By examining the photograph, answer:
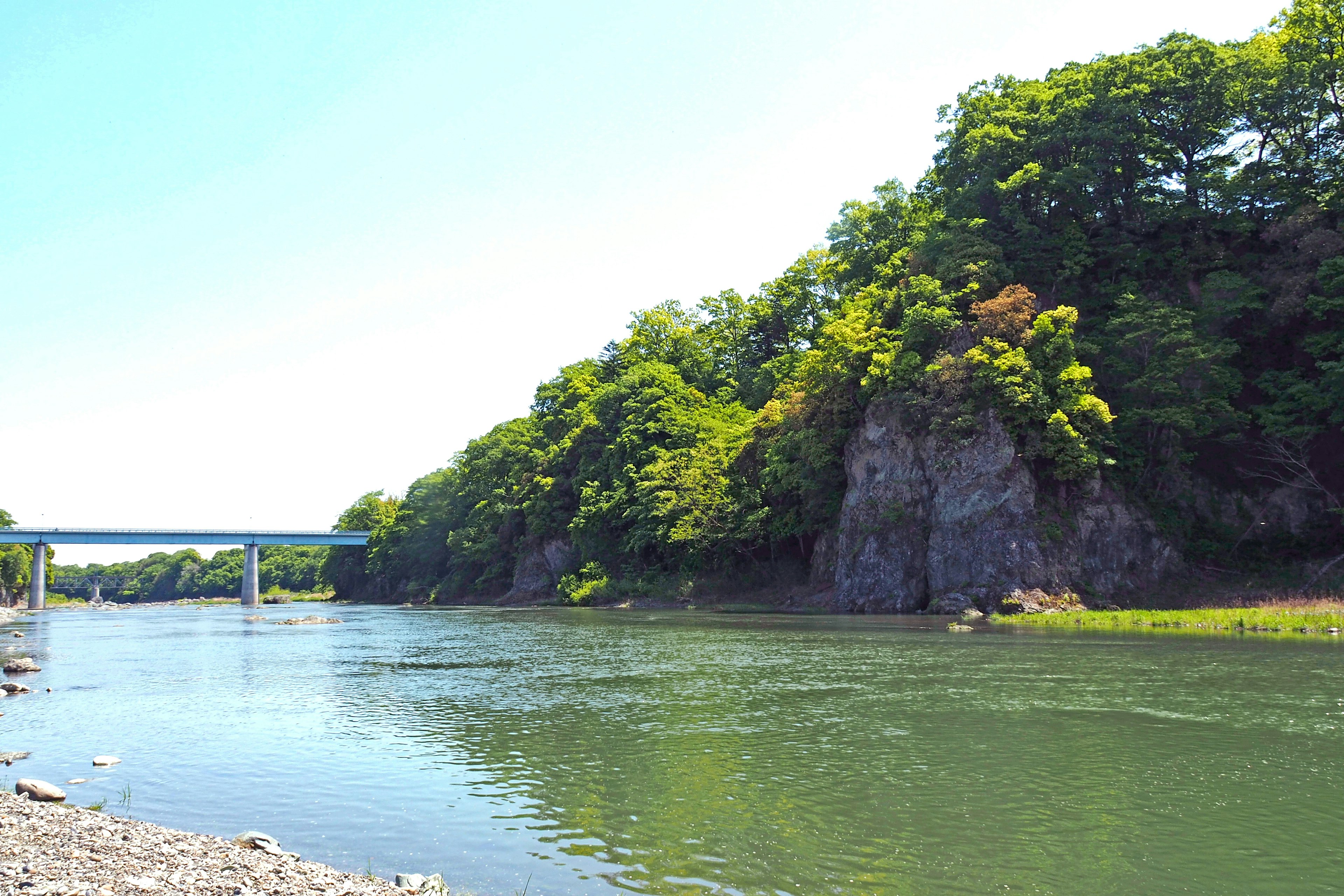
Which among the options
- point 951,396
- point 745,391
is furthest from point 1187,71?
point 745,391

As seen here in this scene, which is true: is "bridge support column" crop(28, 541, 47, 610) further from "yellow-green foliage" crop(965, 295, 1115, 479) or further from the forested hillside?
"yellow-green foliage" crop(965, 295, 1115, 479)

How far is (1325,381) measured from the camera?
50562 millimetres

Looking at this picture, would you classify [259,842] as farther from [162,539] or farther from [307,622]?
[162,539]

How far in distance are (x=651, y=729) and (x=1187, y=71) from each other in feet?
212

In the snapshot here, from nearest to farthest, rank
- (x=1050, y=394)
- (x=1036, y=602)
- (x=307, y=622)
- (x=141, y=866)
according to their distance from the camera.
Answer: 1. (x=141, y=866)
2. (x=1036, y=602)
3. (x=1050, y=394)
4. (x=307, y=622)

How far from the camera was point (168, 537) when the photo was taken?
130m

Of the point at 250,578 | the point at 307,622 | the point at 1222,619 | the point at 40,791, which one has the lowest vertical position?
the point at 250,578

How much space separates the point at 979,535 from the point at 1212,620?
14699mm

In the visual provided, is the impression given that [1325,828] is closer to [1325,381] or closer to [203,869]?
[203,869]

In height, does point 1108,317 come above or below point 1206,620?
above

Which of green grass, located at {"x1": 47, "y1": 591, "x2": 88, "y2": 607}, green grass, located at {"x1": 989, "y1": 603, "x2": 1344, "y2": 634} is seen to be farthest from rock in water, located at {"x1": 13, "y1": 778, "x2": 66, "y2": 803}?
green grass, located at {"x1": 47, "y1": 591, "x2": 88, "y2": 607}

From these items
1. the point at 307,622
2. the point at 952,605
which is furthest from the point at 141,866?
A: the point at 307,622

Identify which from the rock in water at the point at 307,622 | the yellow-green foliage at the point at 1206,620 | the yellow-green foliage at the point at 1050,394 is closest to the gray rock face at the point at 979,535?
the yellow-green foliage at the point at 1050,394

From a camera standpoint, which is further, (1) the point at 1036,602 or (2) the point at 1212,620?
(1) the point at 1036,602
